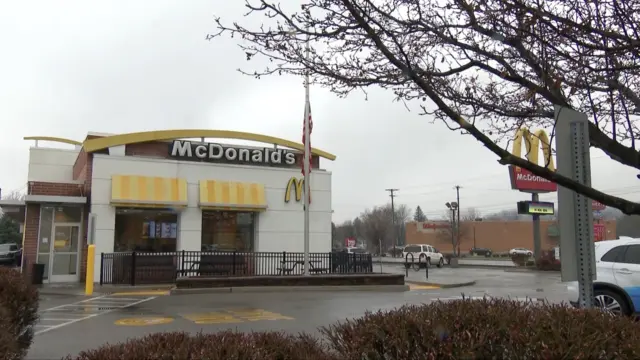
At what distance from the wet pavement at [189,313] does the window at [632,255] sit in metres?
3.01

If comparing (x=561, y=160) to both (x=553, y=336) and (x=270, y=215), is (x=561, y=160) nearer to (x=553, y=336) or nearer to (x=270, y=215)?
(x=553, y=336)

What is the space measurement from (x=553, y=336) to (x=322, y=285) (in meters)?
15.9

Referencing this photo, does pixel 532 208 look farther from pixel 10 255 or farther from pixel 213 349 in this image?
pixel 10 255

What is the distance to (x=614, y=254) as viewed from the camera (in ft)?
35.4

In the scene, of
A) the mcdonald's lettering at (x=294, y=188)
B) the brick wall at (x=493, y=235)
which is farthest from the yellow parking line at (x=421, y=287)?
the brick wall at (x=493, y=235)

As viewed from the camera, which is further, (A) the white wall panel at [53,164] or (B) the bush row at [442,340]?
(A) the white wall panel at [53,164]

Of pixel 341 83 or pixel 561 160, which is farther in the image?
pixel 341 83

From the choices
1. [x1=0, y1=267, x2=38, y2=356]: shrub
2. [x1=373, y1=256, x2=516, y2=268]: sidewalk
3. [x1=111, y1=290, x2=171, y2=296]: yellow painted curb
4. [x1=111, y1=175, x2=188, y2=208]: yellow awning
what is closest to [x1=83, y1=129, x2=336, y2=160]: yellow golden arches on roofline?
[x1=111, y1=175, x2=188, y2=208]: yellow awning

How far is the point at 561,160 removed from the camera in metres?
4.04

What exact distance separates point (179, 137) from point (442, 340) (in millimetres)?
21167

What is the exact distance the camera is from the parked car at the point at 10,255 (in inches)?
1442

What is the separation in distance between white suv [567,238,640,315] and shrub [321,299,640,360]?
26.0ft

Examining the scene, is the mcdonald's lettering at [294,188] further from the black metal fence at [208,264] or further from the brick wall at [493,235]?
the brick wall at [493,235]

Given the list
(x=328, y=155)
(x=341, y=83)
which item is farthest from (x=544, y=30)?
(x=328, y=155)
